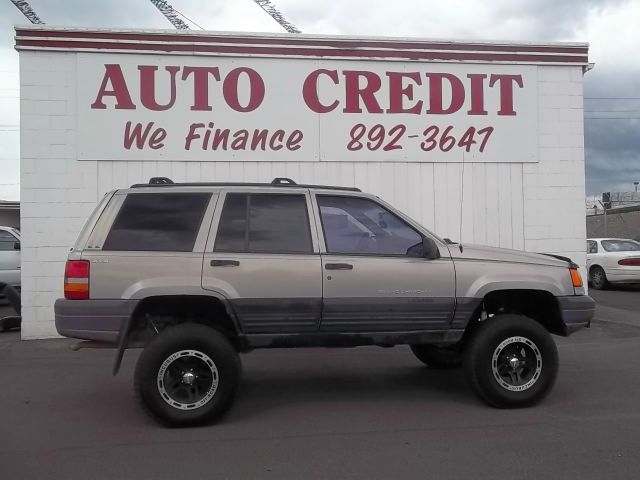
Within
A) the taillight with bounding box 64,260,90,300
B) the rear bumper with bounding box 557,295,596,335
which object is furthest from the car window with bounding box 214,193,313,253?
the rear bumper with bounding box 557,295,596,335

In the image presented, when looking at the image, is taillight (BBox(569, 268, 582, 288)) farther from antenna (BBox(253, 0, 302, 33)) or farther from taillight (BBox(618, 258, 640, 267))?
antenna (BBox(253, 0, 302, 33))

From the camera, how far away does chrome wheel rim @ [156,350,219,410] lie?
5027 mm

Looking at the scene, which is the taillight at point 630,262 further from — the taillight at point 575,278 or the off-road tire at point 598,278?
the taillight at point 575,278

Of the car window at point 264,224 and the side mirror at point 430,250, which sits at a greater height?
the car window at point 264,224

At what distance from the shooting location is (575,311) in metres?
5.63

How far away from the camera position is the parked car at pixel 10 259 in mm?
12586

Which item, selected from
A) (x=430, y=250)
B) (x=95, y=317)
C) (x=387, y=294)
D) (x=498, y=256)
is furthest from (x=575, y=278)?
(x=95, y=317)

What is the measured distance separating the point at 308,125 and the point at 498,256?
526cm

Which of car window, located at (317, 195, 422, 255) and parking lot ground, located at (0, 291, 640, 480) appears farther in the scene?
car window, located at (317, 195, 422, 255)

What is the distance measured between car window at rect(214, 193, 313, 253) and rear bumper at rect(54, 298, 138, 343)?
A: 3.02ft

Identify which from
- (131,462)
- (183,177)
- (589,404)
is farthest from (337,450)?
(183,177)

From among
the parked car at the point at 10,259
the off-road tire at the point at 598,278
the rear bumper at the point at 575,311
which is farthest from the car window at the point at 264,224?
the off-road tire at the point at 598,278

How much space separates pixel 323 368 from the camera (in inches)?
293

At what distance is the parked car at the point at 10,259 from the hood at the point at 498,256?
10.2m
